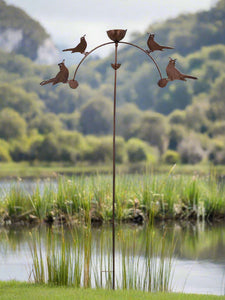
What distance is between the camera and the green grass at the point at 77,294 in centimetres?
326

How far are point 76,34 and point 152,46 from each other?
31270mm

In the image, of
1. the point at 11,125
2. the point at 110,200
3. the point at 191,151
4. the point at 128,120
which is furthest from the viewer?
the point at 128,120

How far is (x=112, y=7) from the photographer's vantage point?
35.2 meters

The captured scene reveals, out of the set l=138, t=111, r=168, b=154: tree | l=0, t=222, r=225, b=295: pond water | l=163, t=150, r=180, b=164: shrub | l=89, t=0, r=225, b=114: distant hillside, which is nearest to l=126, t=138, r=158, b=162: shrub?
l=138, t=111, r=168, b=154: tree

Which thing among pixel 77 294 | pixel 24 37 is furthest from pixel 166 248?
pixel 24 37

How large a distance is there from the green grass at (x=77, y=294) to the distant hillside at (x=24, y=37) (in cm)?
3115

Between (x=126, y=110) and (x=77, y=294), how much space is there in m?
27.7

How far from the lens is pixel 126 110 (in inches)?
1216

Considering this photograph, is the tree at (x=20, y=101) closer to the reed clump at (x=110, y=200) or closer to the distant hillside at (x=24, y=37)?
the distant hillside at (x=24, y=37)

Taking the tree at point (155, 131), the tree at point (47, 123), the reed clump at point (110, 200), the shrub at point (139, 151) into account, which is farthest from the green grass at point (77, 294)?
the tree at point (155, 131)

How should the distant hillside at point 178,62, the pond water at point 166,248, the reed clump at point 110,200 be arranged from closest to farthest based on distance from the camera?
the pond water at point 166,248, the reed clump at point 110,200, the distant hillside at point 178,62

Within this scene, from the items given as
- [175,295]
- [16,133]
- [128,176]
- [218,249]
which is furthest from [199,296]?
[16,133]

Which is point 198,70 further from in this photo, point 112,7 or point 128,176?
point 128,176

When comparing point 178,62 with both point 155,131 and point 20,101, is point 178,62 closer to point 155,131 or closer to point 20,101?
point 155,131
